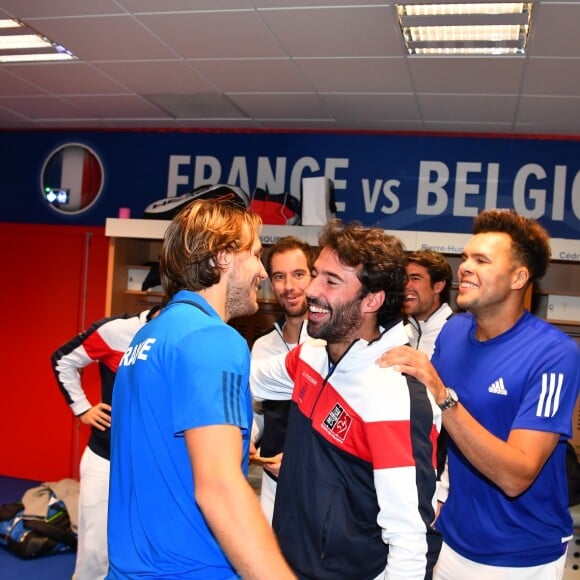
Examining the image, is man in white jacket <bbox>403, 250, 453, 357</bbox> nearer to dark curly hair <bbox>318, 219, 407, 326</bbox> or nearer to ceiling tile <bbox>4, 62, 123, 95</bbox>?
dark curly hair <bbox>318, 219, 407, 326</bbox>

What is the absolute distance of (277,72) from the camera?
3.86 metres

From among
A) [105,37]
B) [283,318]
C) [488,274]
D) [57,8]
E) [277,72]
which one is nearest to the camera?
[488,274]

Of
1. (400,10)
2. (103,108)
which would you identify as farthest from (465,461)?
(103,108)

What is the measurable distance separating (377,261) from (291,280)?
1.24 meters

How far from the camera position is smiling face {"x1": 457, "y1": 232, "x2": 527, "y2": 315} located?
2.15 meters

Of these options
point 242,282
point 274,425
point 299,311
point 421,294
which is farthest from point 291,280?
point 242,282

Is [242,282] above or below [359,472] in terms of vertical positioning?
above

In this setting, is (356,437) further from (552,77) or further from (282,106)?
(282,106)

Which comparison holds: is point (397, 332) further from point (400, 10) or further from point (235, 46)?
point (235, 46)

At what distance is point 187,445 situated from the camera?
1275 millimetres

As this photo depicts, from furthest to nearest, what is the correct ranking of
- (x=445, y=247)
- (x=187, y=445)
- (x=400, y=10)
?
(x=445, y=247) < (x=400, y=10) < (x=187, y=445)

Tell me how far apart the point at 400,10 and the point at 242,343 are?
2.24 m

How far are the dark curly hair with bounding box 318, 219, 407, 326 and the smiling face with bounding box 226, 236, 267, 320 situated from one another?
30cm

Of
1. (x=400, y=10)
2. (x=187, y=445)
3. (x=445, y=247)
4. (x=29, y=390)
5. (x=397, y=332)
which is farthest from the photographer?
(x=29, y=390)
